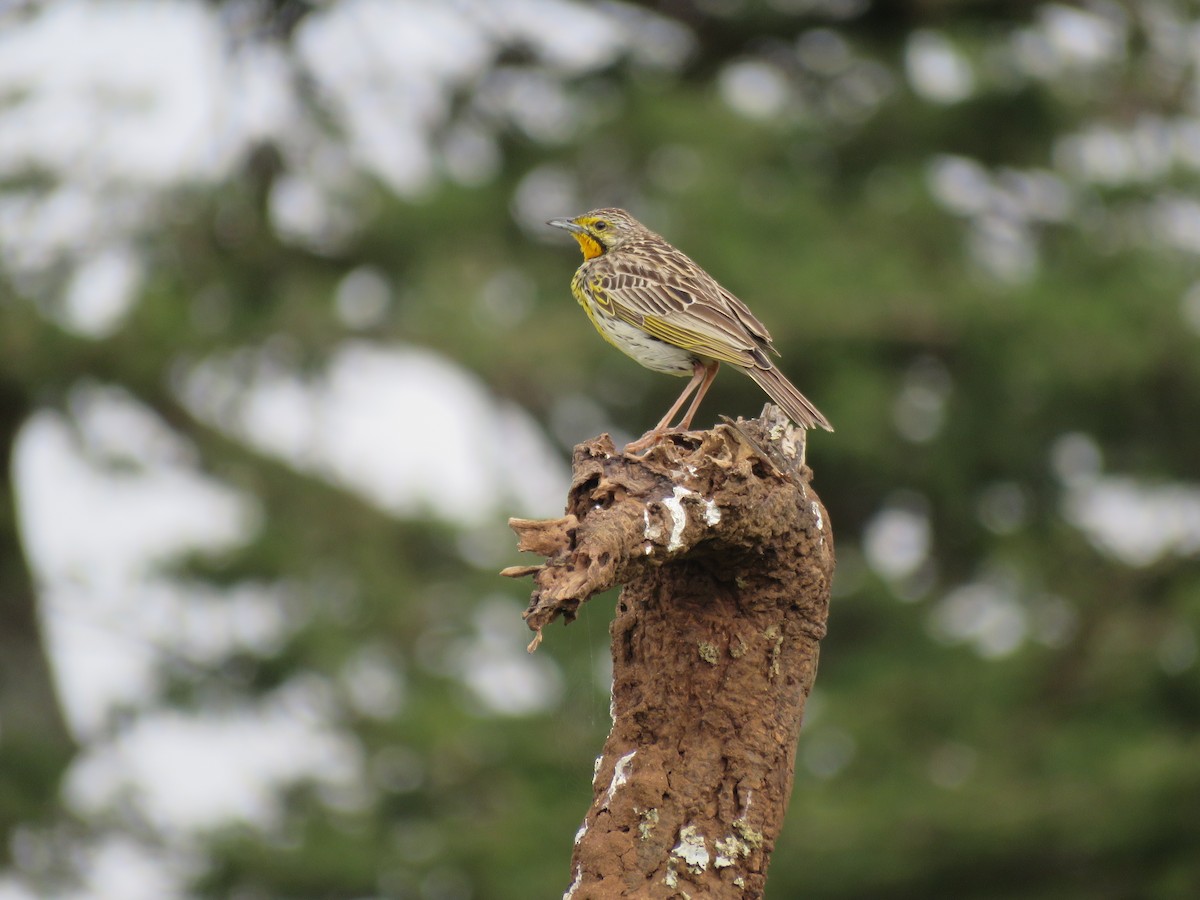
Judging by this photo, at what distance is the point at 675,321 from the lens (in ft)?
22.5

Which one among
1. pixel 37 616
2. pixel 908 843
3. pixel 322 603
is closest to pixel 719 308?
pixel 908 843

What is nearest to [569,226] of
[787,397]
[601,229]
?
[601,229]

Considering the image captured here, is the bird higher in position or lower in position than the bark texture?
higher

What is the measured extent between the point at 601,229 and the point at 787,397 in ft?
7.30

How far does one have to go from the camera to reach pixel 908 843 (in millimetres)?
15789

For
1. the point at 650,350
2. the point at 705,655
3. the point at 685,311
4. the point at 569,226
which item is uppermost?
the point at 569,226

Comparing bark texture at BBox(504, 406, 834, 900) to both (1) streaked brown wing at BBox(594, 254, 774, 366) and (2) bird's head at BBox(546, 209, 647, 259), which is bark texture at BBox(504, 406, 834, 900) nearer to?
(1) streaked brown wing at BBox(594, 254, 774, 366)

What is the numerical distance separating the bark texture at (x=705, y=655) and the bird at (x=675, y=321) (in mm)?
1736

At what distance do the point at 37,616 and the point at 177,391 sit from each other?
3.67 meters

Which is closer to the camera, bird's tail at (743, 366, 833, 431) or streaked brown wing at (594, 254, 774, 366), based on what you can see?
bird's tail at (743, 366, 833, 431)

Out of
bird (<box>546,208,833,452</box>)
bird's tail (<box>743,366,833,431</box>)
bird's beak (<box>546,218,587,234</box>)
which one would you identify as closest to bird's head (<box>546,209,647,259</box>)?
bird's beak (<box>546,218,587,234</box>)

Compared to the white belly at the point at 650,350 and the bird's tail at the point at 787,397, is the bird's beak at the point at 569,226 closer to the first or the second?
the white belly at the point at 650,350

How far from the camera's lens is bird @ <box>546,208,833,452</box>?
21.9ft

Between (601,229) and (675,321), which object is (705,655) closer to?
(675,321)
